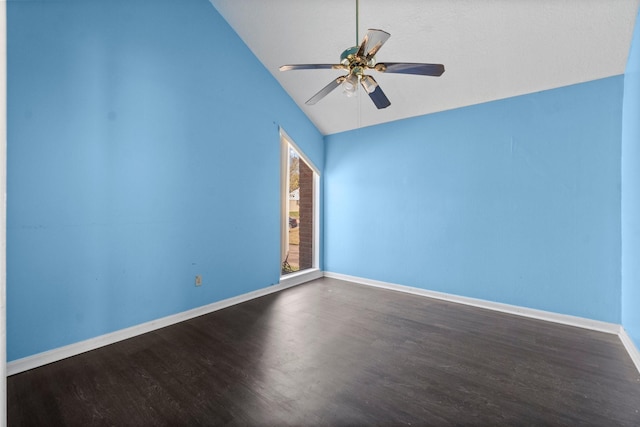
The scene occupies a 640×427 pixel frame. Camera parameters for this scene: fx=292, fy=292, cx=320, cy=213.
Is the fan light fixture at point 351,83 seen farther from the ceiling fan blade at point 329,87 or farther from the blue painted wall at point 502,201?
the blue painted wall at point 502,201

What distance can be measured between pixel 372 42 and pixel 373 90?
48 centimetres

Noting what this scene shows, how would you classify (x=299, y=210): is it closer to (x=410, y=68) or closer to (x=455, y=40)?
(x=455, y=40)

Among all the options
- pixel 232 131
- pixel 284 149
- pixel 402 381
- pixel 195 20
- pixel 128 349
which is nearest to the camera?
pixel 402 381

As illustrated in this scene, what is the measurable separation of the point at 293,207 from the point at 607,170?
443cm

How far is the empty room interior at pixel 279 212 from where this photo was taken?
2.02 meters

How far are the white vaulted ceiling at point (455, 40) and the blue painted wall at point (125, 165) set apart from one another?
1.78ft

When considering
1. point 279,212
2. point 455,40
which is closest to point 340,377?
point 279,212

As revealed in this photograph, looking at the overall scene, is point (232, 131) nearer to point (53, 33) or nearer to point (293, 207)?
point (53, 33)

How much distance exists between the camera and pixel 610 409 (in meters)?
1.79

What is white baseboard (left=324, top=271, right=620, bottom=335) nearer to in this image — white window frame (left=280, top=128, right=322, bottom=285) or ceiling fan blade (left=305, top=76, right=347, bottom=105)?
white window frame (left=280, top=128, right=322, bottom=285)

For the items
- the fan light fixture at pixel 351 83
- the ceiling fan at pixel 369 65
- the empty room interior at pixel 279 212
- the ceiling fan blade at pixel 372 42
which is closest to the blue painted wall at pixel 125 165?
the empty room interior at pixel 279 212

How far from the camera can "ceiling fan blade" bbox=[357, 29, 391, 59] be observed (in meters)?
1.89

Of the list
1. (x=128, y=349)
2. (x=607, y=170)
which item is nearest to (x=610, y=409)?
(x=607, y=170)

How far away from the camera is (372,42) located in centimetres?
199
